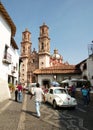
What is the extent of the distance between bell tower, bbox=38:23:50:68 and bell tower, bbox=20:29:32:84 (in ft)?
17.8

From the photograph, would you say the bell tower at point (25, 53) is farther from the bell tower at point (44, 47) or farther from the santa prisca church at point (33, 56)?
the bell tower at point (44, 47)

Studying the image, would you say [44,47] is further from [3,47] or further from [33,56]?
[3,47]

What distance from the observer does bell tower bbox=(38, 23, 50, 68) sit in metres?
65.4

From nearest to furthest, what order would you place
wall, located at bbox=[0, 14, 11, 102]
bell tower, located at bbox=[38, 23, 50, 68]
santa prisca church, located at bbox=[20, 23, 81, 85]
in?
wall, located at bbox=[0, 14, 11, 102], bell tower, located at bbox=[38, 23, 50, 68], santa prisca church, located at bbox=[20, 23, 81, 85]

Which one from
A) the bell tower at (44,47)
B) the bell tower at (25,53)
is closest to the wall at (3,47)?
the bell tower at (44,47)

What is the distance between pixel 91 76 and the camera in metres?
29.4

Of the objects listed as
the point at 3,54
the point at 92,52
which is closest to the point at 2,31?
the point at 3,54

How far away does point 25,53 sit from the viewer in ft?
233

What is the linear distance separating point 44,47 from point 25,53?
26.6 ft

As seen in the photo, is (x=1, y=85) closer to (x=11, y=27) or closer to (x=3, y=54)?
(x=3, y=54)

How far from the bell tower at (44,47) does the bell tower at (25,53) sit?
5.42 meters

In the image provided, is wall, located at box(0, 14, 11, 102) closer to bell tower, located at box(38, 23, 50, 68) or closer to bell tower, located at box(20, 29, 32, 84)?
bell tower, located at box(38, 23, 50, 68)

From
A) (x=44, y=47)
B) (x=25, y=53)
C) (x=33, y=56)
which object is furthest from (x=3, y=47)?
(x=25, y=53)

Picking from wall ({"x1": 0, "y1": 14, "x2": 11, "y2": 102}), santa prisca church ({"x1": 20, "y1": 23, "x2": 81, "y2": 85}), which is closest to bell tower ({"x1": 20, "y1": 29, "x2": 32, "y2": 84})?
santa prisca church ({"x1": 20, "y1": 23, "x2": 81, "y2": 85})
